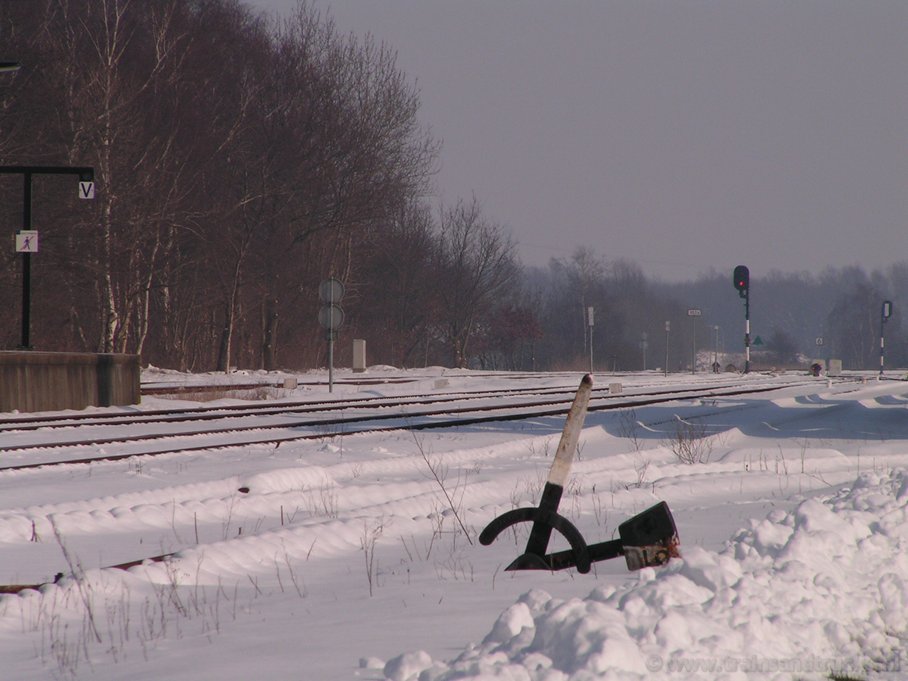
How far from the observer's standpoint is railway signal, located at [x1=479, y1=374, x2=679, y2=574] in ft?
19.1

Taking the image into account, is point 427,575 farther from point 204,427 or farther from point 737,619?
point 204,427

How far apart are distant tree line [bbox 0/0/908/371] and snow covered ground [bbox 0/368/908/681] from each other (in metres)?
19.2

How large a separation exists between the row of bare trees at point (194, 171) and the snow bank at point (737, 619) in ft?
83.3

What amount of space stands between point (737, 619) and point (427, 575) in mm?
2488

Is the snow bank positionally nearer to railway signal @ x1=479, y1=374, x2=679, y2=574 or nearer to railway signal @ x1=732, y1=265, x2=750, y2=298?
railway signal @ x1=479, y1=374, x2=679, y2=574

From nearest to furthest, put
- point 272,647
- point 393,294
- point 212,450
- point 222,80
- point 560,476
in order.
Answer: point 272,647 → point 560,476 → point 212,450 → point 222,80 → point 393,294

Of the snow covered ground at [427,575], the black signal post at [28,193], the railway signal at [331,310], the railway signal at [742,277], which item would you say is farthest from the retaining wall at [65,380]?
the railway signal at [742,277]

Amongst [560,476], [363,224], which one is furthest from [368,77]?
[560,476]

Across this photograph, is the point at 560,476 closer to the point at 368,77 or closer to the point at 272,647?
the point at 272,647

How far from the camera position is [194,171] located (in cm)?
3594

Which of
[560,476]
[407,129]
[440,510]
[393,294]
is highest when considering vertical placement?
[407,129]

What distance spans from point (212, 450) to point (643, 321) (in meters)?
141

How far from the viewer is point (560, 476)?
5.97 m

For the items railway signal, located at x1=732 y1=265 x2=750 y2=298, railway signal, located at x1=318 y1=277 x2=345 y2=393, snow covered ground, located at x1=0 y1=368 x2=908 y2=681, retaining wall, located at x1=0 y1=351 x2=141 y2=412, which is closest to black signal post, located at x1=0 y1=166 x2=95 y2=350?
retaining wall, located at x1=0 y1=351 x2=141 y2=412
